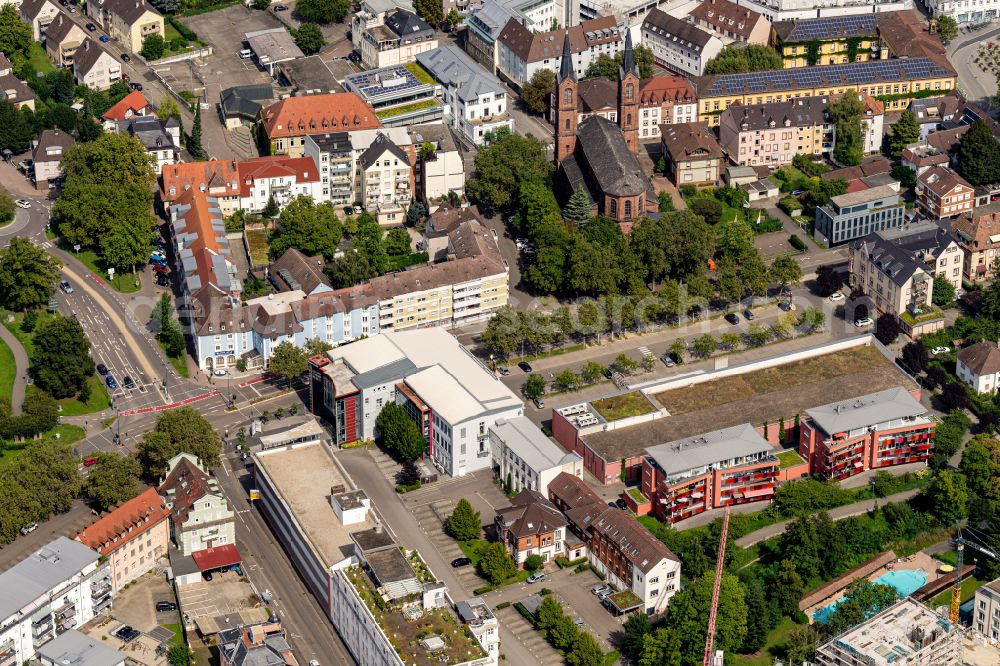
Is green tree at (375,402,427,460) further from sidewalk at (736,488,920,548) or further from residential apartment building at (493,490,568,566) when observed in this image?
sidewalk at (736,488,920,548)

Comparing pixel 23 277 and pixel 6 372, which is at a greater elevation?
pixel 23 277

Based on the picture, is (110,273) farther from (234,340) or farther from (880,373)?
(880,373)

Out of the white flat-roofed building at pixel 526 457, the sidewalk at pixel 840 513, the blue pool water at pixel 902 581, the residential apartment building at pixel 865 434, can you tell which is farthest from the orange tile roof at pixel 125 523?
the residential apartment building at pixel 865 434

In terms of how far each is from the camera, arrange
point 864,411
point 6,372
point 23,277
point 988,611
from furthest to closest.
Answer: point 23,277 → point 6,372 → point 864,411 → point 988,611

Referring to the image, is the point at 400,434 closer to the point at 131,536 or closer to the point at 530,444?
the point at 530,444

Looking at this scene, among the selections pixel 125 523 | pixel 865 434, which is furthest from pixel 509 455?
pixel 125 523

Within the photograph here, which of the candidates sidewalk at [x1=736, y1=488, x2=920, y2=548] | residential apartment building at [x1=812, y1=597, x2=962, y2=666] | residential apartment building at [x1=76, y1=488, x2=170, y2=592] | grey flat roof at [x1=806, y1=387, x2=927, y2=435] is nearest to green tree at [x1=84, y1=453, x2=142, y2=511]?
residential apartment building at [x1=76, y1=488, x2=170, y2=592]

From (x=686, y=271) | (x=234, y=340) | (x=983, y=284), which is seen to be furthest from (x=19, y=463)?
(x=983, y=284)
